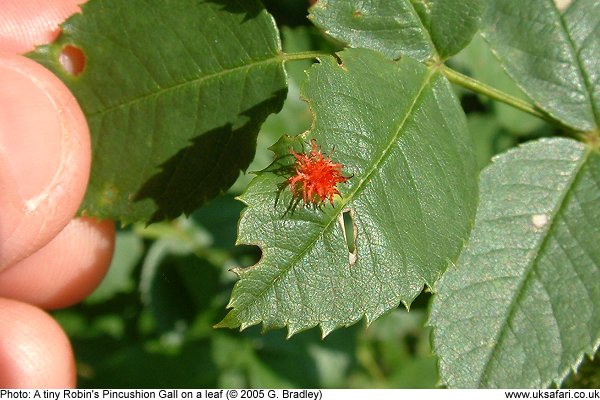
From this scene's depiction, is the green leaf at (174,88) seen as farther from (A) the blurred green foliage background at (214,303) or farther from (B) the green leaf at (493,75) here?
(B) the green leaf at (493,75)

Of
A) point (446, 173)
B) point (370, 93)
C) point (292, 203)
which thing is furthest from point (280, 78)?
point (446, 173)

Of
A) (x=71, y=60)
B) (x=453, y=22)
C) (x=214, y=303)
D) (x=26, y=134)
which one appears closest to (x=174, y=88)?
(x=71, y=60)

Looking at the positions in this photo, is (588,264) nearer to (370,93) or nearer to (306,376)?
(370,93)

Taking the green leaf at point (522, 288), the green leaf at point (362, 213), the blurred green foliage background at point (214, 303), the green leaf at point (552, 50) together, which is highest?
the green leaf at point (552, 50)

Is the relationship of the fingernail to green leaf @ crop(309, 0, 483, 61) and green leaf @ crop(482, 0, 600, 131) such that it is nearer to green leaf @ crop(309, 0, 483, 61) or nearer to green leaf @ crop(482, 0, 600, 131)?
green leaf @ crop(309, 0, 483, 61)

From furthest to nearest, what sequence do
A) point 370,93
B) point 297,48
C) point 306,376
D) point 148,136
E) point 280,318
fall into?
1. point 306,376
2. point 297,48
3. point 148,136
4. point 370,93
5. point 280,318

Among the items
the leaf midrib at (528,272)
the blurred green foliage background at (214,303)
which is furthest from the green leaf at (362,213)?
the blurred green foliage background at (214,303)

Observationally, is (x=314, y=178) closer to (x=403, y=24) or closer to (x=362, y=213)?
(x=362, y=213)

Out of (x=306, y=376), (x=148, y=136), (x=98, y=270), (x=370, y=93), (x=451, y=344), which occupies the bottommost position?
(x=306, y=376)
